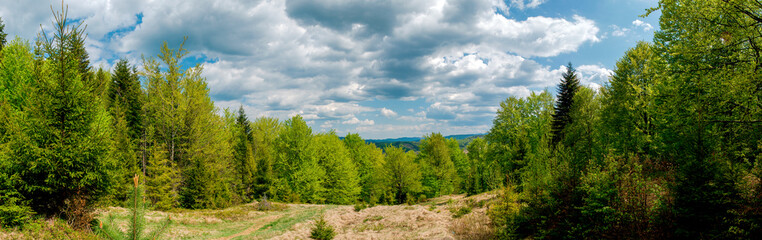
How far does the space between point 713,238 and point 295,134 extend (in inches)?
1517

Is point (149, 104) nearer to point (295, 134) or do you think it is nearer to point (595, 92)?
point (295, 134)

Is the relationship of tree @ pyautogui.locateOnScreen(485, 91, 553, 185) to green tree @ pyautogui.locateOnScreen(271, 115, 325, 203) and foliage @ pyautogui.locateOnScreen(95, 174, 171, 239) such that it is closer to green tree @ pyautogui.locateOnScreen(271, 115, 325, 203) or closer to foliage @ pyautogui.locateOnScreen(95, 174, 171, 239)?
green tree @ pyautogui.locateOnScreen(271, 115, 325, 203)

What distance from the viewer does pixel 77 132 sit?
409 inches

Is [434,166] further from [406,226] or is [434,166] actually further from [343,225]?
[406,226]

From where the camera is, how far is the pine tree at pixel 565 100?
31.8 metres

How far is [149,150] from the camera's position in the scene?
2700 centimetres

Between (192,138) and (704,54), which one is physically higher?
(704,54)

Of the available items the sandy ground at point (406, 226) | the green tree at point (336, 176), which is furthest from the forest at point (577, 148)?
the green tree at point (336, 176)

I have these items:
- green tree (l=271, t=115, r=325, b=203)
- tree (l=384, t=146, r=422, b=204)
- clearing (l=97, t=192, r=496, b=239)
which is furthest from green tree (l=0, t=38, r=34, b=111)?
tree (l=384, t=146, r=422, b=204)

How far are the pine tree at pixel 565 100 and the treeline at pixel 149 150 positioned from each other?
16221mm

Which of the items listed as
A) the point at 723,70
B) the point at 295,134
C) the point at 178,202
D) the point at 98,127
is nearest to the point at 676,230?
the point at 723,70

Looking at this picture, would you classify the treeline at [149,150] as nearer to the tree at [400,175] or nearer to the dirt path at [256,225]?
the tree at [400,175]

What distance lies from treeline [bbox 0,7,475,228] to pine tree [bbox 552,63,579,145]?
53.2 ft

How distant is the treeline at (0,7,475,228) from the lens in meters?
9.96
